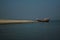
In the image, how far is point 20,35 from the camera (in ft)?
3.37

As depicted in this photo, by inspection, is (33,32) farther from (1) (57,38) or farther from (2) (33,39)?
(1) (57,38)

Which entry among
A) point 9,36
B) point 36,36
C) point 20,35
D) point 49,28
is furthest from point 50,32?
point 9,36

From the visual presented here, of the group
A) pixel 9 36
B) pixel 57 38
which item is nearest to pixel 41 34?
pixel 57 38

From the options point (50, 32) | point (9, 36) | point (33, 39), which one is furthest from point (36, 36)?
point (9, 36)

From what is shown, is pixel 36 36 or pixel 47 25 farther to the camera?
pixel 36 36

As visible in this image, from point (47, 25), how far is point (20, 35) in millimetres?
327

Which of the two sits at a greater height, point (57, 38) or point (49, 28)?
point (49, 28)

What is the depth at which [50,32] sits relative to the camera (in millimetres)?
993

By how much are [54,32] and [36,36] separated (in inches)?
8.3

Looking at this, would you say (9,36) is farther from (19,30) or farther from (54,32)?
(54,32)

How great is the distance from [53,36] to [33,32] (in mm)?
233

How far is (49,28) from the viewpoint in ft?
3.25

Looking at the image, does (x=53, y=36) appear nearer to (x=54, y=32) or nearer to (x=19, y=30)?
(x=54, y=32)

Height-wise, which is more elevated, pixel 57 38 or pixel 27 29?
pixel 27 29
